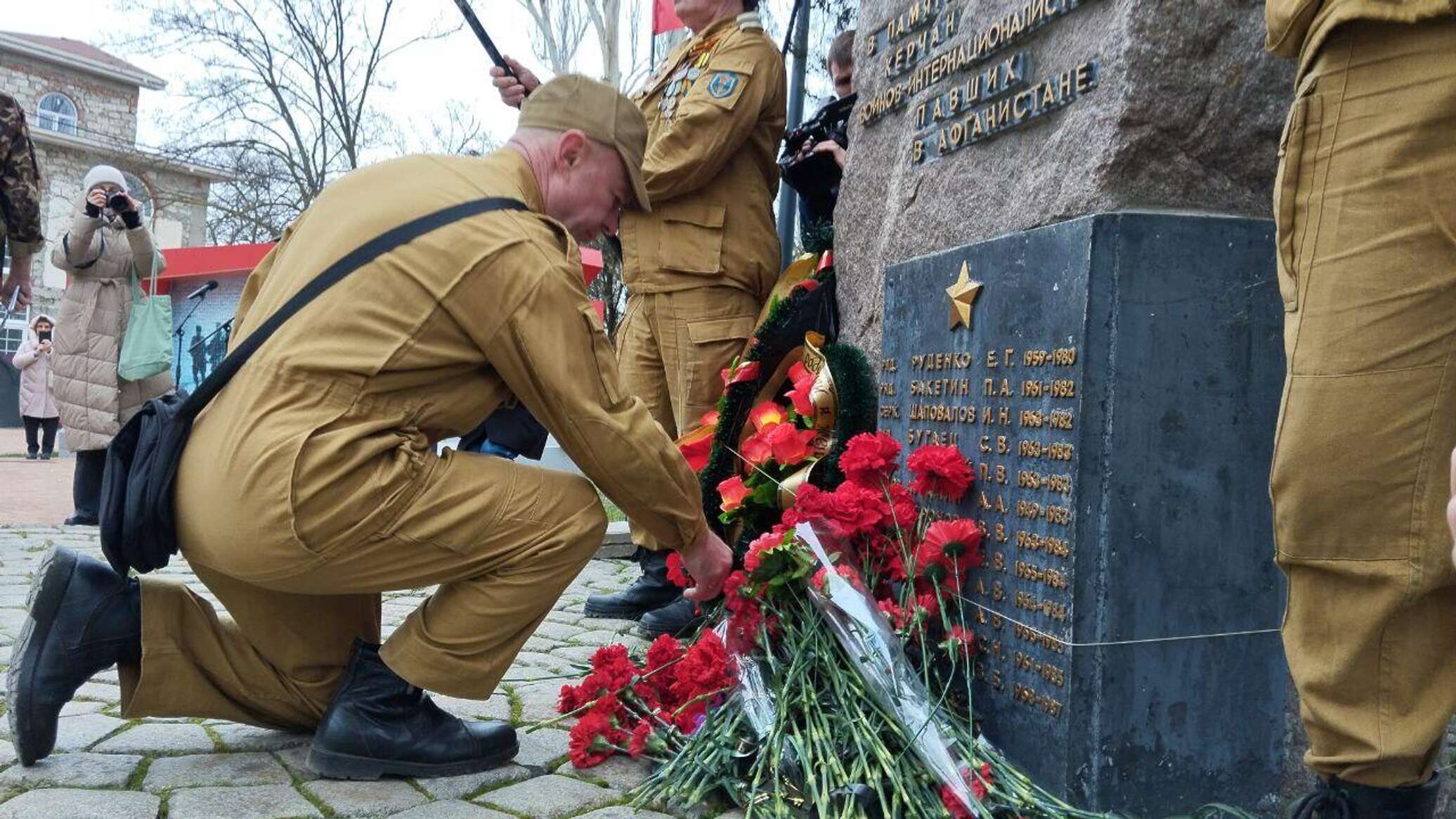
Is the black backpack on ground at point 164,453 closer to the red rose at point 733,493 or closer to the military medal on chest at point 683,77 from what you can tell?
the red rose at point 733,493

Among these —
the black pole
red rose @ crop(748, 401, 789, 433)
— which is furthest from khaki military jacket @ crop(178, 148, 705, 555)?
the black pole

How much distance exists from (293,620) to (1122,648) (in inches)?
68.0

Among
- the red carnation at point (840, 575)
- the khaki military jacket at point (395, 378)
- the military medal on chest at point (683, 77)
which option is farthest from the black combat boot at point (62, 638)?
the military medal on chest at point (683, 77)

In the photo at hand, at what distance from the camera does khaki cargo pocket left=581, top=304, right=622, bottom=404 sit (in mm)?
2443

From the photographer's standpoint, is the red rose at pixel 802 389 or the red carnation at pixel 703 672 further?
the red rose at pixel 802 389

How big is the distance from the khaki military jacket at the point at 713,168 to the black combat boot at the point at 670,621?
1.12m

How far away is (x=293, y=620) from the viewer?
8.64 ft

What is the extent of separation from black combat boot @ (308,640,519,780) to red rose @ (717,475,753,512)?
4.35ft

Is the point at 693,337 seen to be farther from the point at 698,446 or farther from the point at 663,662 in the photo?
the point at 663,662

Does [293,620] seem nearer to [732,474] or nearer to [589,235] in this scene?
[589,235]

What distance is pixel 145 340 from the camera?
6664 millimetres

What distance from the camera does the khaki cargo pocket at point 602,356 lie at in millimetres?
2443

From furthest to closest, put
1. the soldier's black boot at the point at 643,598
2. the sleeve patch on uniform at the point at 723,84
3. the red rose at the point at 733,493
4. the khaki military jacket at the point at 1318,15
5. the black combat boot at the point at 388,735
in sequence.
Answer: the soldier's black boot at the point at 643,598
the sleeve patch on uniform at the point at 723,84
the red rose at the point at 733,493
the black combat boot at the point at 388,735
the khaki military jacket at the point at 1318,15

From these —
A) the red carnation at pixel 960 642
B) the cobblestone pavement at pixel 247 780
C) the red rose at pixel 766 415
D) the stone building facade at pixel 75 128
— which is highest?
the stone building facade at pixel 75 128
